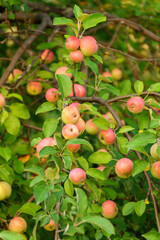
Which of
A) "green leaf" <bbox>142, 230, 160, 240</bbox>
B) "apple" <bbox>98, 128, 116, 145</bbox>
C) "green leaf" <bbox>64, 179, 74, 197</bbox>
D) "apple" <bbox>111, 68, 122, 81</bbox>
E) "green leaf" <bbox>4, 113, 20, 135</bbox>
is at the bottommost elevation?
"apple" <bbox>111, 68, 122, 81</bbox>

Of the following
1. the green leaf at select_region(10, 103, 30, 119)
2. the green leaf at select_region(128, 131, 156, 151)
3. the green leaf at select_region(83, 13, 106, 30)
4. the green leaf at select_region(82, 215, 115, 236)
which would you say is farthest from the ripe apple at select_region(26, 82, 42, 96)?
the green leaf at select_region(82, 215, 115, 236)

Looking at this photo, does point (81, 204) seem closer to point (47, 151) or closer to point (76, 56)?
point (47, 151)

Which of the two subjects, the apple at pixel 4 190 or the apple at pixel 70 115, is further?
the apple at pixel 4 190

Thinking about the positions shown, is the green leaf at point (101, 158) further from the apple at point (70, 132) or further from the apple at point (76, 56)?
the apple at point (76, 56)

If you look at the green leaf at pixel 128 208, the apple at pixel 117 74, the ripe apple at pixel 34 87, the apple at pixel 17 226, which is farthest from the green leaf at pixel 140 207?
the apple at pixel 117 74

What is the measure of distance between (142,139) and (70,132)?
0.21 meters

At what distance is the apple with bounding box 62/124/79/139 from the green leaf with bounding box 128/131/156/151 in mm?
163

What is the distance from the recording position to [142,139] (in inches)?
43.5

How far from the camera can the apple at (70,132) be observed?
1.14 m

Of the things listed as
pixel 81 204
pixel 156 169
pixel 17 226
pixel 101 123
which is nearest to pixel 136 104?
pixel 101 123

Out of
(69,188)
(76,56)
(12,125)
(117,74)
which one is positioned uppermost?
(76,56)

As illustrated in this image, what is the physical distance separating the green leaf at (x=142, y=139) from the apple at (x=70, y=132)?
16 cm

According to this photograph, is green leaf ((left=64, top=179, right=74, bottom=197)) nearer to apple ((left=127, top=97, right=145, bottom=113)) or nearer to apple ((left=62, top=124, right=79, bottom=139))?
apple ((left=62, top=124, right=79, bottom=139))

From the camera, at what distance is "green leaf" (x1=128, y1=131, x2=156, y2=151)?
1097 mm
